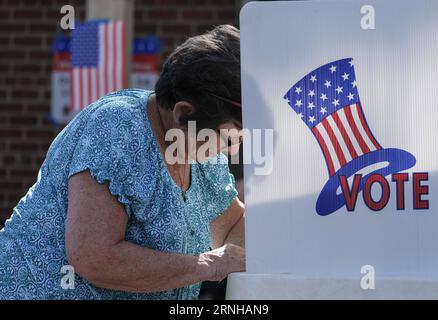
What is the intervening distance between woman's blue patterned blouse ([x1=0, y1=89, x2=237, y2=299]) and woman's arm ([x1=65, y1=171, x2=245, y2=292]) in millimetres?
39

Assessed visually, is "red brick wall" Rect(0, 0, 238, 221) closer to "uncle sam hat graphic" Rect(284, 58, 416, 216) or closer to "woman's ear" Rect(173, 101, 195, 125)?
"woman's ear" Rect(173, 101, 195, 125)

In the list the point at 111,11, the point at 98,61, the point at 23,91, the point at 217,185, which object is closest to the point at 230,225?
the point at 217,185

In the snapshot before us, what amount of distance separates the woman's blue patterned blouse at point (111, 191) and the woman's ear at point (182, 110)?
0.08 m

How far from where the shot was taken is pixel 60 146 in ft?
7.22

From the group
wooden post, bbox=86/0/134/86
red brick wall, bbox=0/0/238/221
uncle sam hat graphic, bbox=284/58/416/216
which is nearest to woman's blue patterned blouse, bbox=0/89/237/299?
uncle sam hat graphic, bbox=284/58/416/216

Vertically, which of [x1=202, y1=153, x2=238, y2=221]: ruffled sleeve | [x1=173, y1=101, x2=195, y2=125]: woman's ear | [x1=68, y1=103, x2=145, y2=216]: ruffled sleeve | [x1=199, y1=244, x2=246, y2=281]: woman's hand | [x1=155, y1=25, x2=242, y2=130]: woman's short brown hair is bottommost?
[x1=199, y1=244, x2=246, y2=281]: woman's hand

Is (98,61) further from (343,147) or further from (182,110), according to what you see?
(343,147)

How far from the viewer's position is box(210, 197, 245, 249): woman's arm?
2.57 m

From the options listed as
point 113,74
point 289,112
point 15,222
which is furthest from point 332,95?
→ point 113,74

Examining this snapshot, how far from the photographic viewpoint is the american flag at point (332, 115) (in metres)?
1.87

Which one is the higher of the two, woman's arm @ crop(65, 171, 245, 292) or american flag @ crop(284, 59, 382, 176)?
american flag @ crop(284, 59, 382, 176)

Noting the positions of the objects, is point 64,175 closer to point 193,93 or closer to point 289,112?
point 193,93

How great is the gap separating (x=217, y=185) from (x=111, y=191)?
51cm

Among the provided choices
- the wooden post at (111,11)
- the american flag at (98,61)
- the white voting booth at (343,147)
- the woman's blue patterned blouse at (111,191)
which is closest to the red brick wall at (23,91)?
the wooden post at (111,11)
